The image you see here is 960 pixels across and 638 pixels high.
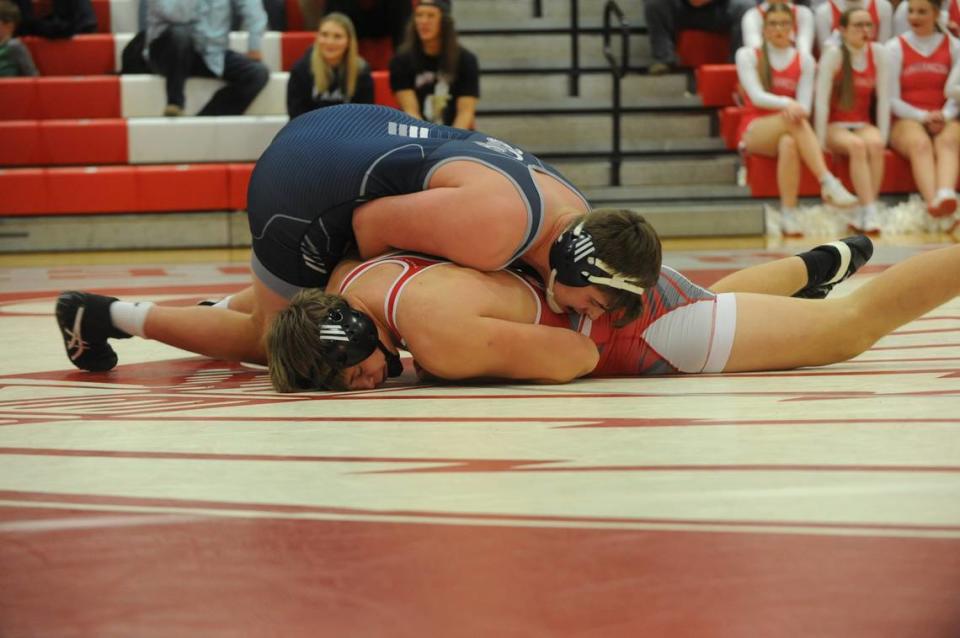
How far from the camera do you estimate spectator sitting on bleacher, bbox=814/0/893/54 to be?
7484 millimetres

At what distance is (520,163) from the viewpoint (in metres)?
2.55

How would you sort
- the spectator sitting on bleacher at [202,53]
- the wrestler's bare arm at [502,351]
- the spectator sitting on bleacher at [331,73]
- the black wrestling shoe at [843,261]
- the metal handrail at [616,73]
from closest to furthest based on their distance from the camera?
the wrestler's bare arm at [502,351]
the black wrestling shoe at [843,261]
the spectator sitting on bleacher at [331,73]
the spectator sitting on bleacher at [202,53]
the metal handrail at [616,73]

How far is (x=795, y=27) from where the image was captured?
7.37 metres

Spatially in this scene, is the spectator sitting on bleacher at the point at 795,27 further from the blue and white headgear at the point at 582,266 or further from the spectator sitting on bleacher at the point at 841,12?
the blue and white headgear at the point at 582,266

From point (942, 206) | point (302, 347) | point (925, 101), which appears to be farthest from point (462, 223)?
point (925, 101)

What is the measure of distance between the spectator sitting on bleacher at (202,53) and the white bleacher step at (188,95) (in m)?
0.05

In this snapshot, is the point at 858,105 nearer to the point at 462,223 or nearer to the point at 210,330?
the point at 210,330

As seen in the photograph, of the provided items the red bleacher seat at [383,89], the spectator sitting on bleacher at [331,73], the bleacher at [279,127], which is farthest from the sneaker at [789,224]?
the spectator sitting on bleacher at [331,73]

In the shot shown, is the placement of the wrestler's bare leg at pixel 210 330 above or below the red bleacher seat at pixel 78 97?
below

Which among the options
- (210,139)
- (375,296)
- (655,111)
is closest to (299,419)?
(375,296)

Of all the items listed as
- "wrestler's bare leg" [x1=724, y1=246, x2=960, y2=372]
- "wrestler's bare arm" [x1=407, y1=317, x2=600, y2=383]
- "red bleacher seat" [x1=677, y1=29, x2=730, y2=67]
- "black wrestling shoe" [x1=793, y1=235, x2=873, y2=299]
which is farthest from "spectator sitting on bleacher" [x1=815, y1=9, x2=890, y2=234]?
"wrestler's bare arm" [x1=407, y1=317, x2=600, y2=383]

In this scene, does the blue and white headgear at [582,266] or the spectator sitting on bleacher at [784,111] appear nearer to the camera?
the blue and white headgear at [582,266]

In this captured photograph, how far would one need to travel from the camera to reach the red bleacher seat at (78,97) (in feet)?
23.6

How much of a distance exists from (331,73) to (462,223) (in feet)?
14.2
